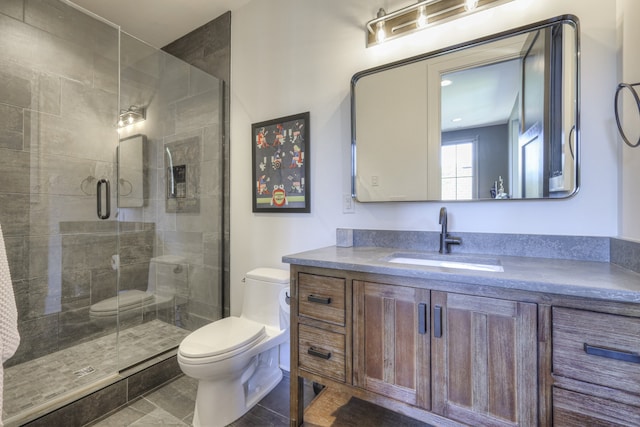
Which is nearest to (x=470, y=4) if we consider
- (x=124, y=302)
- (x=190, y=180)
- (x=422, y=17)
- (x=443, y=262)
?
(x=422, y=17)

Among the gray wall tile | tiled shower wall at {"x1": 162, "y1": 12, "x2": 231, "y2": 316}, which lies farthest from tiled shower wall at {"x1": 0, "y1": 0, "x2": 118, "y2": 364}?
tiled shower wall at {"x1": 162, "y1": 12, "x2": 231, "y2": 316}

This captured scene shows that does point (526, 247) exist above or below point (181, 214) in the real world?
below

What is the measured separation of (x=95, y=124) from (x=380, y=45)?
228 cm

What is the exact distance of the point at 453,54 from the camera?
144cm

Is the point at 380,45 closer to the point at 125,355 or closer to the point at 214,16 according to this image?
the point at 214,16

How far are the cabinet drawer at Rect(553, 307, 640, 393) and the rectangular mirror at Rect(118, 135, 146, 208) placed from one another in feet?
8.91

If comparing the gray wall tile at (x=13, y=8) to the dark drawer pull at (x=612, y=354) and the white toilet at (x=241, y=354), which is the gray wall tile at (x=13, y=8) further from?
the dark drawer pull at (x=612, y=354)

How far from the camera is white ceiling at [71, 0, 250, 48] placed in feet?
7.19

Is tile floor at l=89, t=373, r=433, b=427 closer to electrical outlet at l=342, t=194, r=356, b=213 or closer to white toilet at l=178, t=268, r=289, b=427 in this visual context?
white toilet at l=178, t=268, r=289, b=427

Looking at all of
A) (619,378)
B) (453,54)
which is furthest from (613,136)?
(619,378)

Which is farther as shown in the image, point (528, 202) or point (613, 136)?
point (528, 202)

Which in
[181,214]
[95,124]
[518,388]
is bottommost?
[518,388]

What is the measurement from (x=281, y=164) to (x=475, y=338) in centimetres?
157

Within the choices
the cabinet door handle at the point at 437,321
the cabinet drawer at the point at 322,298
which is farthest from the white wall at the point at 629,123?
the cabinet drawer at the point at 322,298
